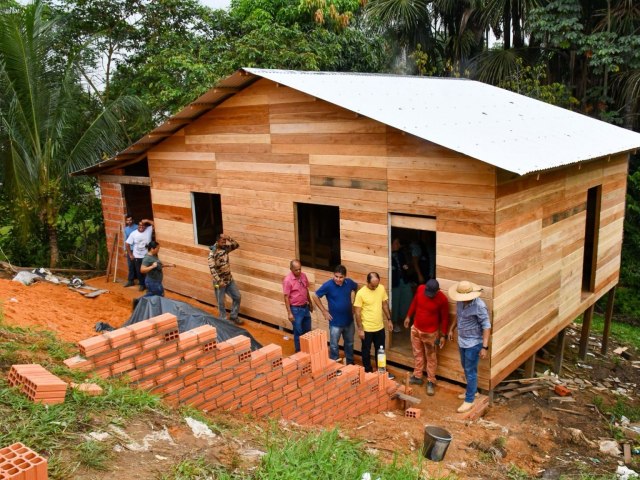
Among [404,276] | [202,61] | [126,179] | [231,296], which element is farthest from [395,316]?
[202,61]

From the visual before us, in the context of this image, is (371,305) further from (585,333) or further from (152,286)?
(585,333)

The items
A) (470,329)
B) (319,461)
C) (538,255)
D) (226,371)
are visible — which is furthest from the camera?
(538,255)

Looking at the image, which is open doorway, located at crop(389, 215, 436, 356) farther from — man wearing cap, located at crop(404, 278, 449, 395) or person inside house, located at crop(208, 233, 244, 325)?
person inside house, located at crop(208, 233, 244, 325)

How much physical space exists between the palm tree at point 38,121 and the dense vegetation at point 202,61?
33 mm

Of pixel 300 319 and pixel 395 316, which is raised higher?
pixel 300 319

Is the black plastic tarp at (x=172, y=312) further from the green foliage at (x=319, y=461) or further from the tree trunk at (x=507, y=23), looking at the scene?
the tree trunk at (x=507, y=23)

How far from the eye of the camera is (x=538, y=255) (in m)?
8.66

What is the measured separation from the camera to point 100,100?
61.8 ft

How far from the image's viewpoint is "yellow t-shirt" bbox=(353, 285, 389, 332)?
324 inches

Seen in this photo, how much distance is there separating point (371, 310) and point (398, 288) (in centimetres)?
165

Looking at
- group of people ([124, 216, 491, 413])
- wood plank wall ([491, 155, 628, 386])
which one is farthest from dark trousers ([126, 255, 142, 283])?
wood plank wall ([491, 155, 628, 386])

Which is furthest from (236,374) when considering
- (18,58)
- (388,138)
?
(18,58)

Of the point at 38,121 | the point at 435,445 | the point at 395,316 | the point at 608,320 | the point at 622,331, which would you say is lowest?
the point at 622,331

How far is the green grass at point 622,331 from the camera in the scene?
14914mm
